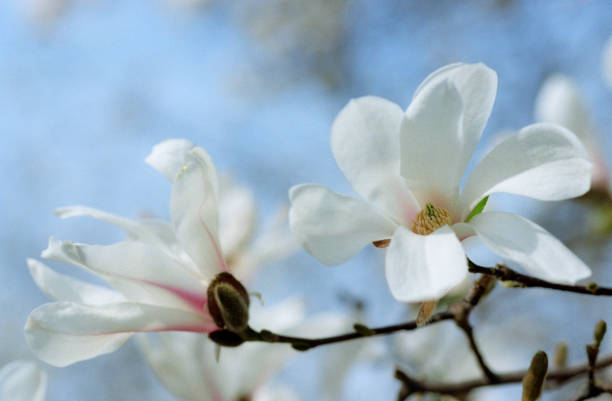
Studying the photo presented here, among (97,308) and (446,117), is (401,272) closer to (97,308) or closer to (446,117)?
(446,117)

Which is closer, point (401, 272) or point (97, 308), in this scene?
point (401, 272)

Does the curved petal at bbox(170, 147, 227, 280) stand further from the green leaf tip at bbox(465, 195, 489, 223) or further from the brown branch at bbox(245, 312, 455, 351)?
the green leaf tip at bbox(465, 195, 489, 223)

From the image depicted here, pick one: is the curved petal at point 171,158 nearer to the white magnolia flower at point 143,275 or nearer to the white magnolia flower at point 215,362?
the white magnolia flower at point 143,275

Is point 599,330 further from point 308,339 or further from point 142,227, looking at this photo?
point 142,227

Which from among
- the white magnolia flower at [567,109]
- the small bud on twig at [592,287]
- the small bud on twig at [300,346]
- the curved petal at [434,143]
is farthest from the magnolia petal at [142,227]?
the white magnolia flower at [567,109]

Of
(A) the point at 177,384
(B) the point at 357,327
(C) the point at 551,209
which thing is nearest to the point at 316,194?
(B) the point at 357,327

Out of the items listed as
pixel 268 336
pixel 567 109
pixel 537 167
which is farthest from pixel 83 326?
pixel 567 109
